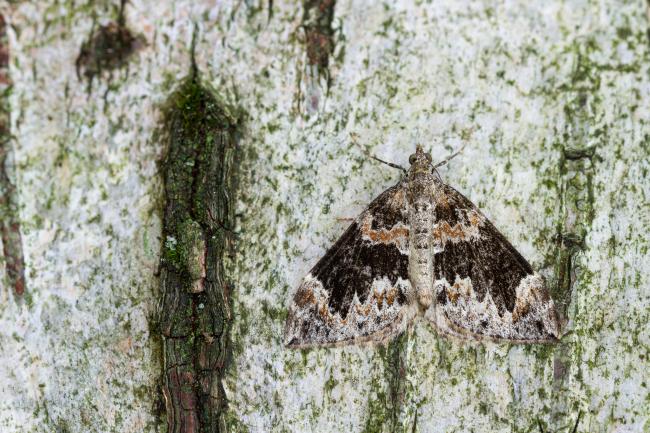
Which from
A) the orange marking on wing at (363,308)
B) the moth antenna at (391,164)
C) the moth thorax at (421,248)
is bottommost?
the orange marking on wing at (363,308)

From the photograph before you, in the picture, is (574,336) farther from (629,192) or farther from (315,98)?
(315,98)

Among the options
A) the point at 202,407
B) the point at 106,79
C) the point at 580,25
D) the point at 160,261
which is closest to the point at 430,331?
the point at 202,407

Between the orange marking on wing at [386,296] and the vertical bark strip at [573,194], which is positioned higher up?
the vertical bark strip at [573,194]

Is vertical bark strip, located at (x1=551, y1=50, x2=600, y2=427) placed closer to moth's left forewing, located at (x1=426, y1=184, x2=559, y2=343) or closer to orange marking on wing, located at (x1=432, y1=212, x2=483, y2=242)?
moth's left forewing, located at (x1=426, y1=184, x2=559, y2=343)

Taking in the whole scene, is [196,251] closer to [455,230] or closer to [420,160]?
[420,160]

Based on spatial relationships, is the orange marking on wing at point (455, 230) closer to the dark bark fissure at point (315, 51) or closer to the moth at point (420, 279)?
the moth at point (420, 279)

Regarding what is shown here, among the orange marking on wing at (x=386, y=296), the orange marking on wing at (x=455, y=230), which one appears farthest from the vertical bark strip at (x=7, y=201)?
the orange marking on wing at (x=455, y=230)

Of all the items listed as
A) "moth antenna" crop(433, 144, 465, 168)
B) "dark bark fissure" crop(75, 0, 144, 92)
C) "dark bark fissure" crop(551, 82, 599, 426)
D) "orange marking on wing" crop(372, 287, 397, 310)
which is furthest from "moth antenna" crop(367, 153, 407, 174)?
"dark bark fissure" crop(75, 0, 144, 92)
